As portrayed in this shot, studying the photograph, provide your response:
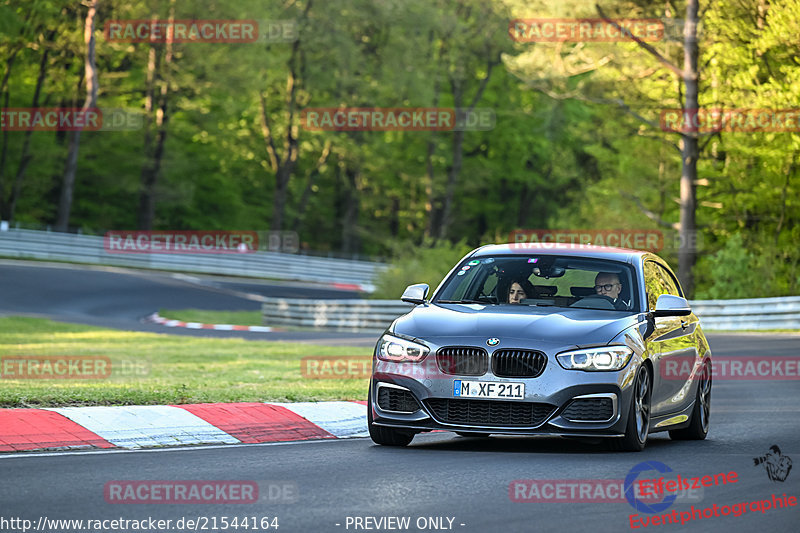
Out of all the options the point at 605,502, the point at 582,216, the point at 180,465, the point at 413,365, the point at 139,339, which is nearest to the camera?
the point at 605,502

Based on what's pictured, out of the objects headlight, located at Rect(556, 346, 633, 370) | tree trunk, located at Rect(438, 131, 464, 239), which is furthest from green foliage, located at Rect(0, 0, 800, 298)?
headlight, located at Rect(556, 346, 633, 370)

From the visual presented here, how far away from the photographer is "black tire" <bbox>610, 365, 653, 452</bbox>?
995cm

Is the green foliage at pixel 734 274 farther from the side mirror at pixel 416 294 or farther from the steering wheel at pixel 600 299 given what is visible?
the side mirror at pixel 416 294

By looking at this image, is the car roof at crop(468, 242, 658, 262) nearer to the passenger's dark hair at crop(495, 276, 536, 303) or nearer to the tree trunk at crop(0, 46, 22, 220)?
the passenger's dark hair at crop(495, 276, 536, 303)

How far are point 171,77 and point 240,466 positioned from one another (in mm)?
52914

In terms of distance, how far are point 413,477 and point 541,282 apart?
10.0 ft

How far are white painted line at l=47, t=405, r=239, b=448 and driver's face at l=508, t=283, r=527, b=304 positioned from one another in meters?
2.57

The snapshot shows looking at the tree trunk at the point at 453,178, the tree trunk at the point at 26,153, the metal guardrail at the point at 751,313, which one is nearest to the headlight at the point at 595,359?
the metal guardrail at the point at 751,313

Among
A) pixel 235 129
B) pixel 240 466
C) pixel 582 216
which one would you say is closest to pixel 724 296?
pixel 582 216

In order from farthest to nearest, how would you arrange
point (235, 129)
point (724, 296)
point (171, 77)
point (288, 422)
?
point (235, 129) → point (171, 77) → point (724, 296) → point (288, 422)

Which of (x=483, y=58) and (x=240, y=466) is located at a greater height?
(x=483, y=58)

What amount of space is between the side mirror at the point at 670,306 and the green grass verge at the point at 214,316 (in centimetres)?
2873

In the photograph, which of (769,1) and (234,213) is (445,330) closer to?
(769,1)

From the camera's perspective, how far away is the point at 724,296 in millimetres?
38656
